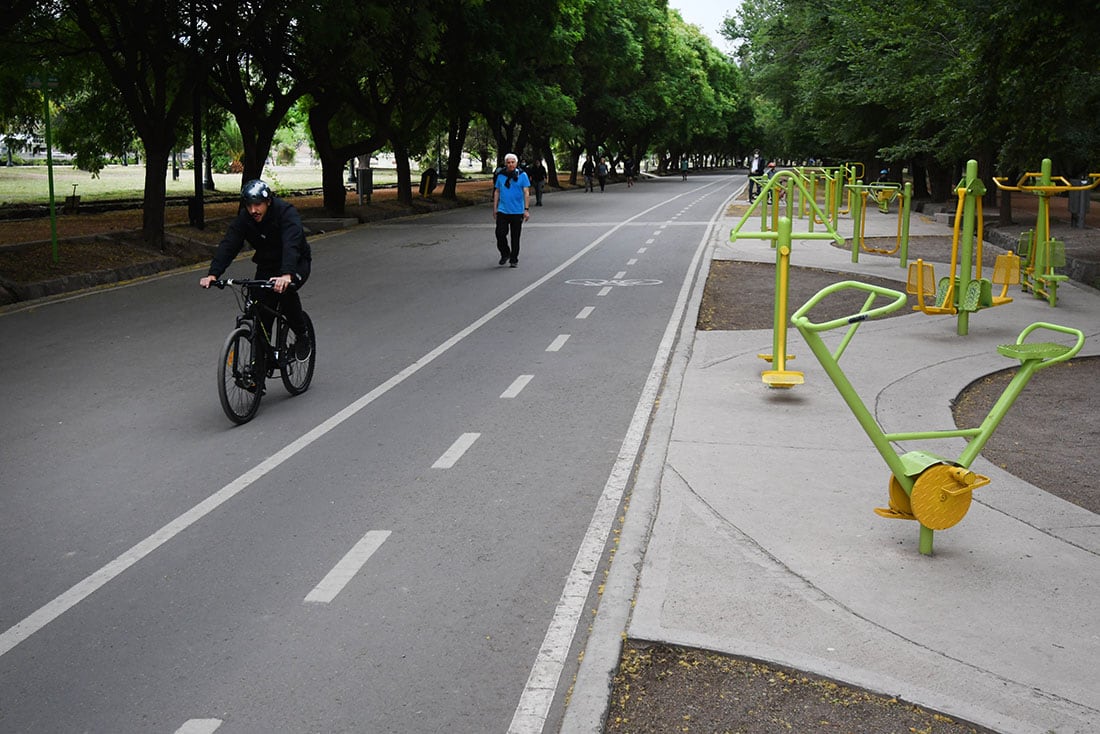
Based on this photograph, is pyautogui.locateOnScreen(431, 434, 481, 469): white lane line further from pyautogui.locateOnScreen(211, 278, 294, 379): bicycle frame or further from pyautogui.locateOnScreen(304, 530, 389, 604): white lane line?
pyautogui.locateOnScreen(211, 278, 294, 379): bicycle frame

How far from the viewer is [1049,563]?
220 inches

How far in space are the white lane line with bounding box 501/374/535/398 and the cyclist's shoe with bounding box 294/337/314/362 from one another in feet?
5.51

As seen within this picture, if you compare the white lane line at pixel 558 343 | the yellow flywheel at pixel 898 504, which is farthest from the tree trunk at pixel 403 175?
the yellow flywheel at pixel 898 504

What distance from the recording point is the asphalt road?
14.7 feet

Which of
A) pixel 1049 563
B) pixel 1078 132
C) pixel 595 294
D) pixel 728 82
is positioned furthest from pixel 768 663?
pixel 728 82

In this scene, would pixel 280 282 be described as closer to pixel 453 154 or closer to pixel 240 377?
pixel 240 377

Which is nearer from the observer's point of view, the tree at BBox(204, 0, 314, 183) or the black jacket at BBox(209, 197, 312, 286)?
the black jacket at BBox(209, 197, 312, 286)

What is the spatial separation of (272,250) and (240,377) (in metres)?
1.26

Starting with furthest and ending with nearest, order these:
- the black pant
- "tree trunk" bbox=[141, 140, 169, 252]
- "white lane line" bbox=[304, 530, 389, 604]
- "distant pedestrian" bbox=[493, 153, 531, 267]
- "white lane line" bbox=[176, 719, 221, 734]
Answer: "tree trunk" bbox=[141, 140, 169, 252], the black pant, "distant pedestrian" bbox=[493, 153, 531, 267], "white lane line" bbox=[304, 530, 389, 604], "white lane line" bbox=[176, 719, 221, 734]

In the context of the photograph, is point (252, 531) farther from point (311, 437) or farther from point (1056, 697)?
point (1056, 697)

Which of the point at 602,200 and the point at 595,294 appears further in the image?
the point at 602,200

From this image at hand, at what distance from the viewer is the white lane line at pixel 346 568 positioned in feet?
17.6

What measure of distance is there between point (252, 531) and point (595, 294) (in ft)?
33.2

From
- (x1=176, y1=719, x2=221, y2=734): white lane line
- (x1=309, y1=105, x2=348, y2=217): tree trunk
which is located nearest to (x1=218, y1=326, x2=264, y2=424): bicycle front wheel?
(x1=176, y1=719, x2=221, y2=734): white lane line
